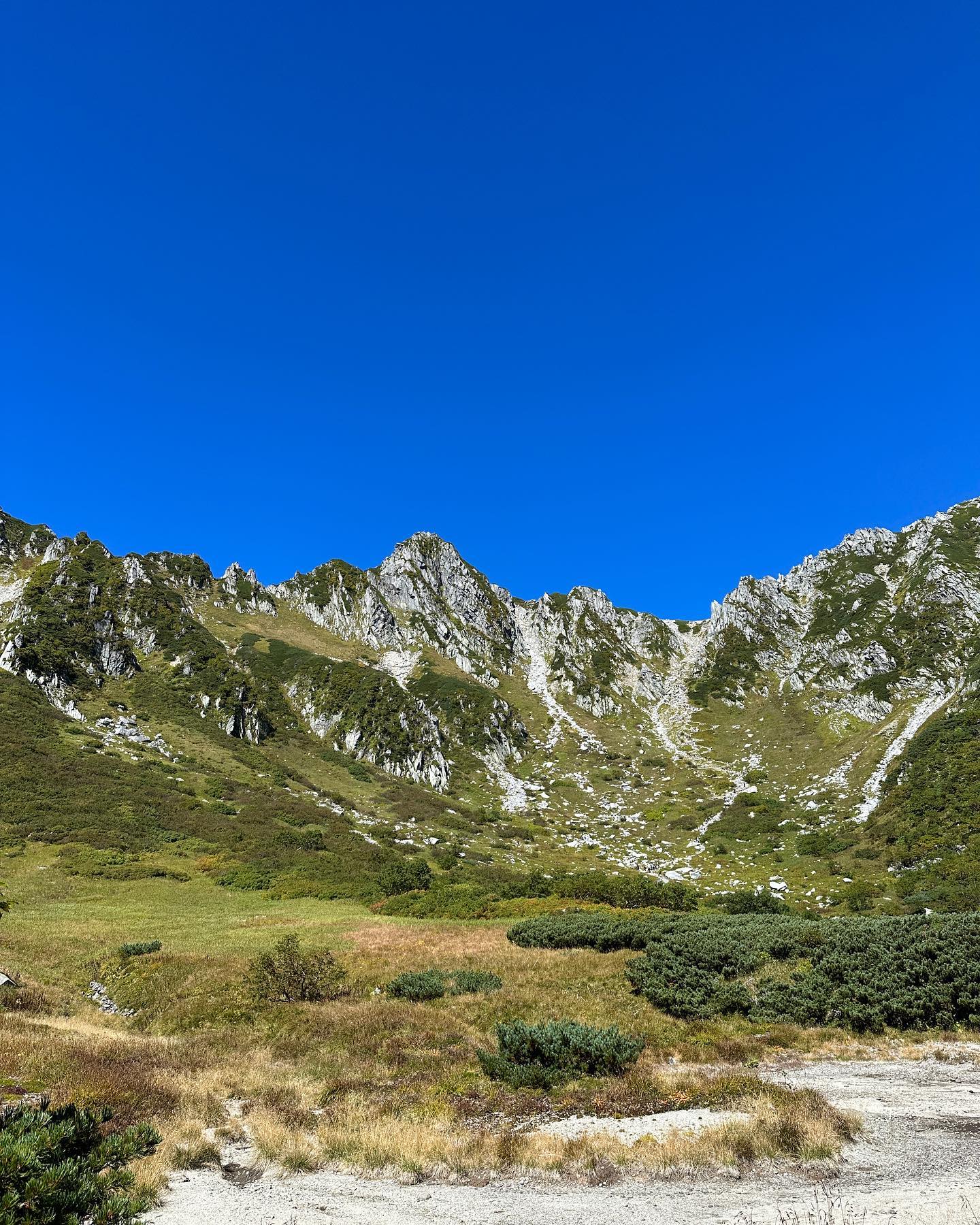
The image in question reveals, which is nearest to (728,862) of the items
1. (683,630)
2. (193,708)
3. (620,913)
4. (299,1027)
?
(620,913)

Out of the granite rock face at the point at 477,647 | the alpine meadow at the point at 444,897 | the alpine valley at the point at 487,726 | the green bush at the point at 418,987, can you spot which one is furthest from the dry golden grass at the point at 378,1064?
the granite rock face at the point at 477,647

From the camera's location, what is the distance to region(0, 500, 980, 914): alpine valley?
155ft

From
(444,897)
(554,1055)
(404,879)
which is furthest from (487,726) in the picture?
(554,1055)

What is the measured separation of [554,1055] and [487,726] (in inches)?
3654

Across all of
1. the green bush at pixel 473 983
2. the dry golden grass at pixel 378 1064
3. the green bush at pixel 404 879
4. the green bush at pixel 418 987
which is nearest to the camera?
the dry golden grass at pixel 378 1064

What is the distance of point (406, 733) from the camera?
309 ft

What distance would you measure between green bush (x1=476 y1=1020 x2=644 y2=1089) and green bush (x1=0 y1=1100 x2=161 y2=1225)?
722 centimetres

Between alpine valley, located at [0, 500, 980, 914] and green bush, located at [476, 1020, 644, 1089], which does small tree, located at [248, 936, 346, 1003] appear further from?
alpine valley, located at [0, 500, 980, 914]

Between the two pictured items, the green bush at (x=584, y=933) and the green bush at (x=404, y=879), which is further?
the green bush at (x=404, y=879)

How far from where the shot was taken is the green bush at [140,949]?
81.0ft

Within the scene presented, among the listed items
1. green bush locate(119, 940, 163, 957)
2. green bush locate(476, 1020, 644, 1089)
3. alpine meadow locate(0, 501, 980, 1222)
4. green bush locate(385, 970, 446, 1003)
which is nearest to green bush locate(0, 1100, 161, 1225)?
alpine meadow locate(0, 501, 980, 1222)

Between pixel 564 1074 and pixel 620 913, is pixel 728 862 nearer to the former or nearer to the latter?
pixel 620 913

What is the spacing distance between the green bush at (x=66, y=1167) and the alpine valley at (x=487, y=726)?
89.9 ft

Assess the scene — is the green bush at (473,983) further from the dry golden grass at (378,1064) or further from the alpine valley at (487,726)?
the alpine valley at (487,726)
